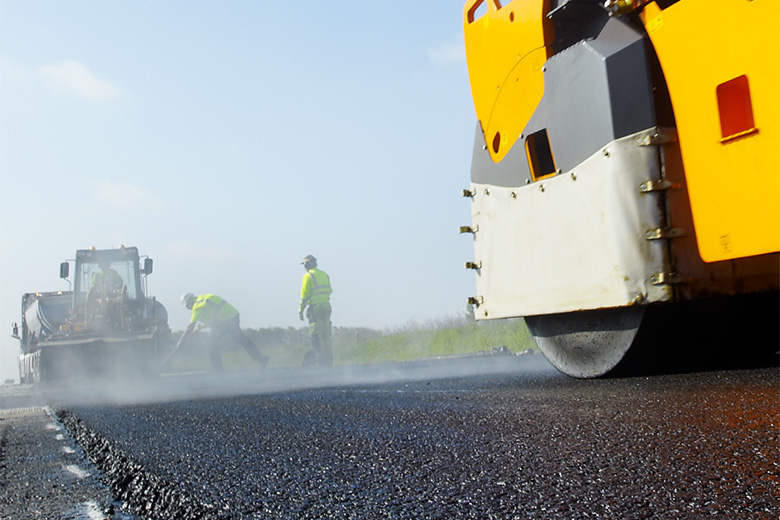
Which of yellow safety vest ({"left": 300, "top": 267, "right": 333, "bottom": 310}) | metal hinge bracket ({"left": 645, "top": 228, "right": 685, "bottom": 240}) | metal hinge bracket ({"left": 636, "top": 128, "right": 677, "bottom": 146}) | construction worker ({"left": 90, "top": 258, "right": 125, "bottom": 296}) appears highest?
construction worker ({"left": 90, "top": 258, "right": 125, "bottom": 296})

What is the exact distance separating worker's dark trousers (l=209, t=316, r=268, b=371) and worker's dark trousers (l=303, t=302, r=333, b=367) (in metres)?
1.98

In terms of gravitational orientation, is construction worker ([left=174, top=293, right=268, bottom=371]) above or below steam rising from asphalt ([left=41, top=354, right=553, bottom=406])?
above

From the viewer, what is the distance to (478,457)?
1966mm

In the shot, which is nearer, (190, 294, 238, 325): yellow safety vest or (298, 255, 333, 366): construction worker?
(298, 255, 333, 366): construction worker

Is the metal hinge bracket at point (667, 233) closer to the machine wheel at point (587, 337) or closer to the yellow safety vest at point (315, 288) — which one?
the machine wheel at point (587, 337)

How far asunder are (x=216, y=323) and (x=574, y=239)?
11.5 meters

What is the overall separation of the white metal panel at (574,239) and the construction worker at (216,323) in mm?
10523

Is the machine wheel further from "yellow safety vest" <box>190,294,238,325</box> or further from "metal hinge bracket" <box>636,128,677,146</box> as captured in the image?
"yellow safety vest" <box>190,294,238,325</box>

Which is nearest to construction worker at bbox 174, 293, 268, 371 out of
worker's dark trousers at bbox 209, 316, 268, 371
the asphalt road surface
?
worker's dark trousers at bbox 209, 316, 268, 371

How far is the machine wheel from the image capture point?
359 cm

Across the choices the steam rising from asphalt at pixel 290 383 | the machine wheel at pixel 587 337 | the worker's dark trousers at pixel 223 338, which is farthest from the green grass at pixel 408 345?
the machine wheel at pixel 587 337

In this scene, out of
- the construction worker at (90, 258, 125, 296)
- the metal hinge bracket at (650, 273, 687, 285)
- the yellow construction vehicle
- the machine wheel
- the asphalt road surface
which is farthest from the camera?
the construction worker at (90, 258, 125, 296)

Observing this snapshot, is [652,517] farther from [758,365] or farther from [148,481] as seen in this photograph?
[758,365]

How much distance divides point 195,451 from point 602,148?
2.00m
